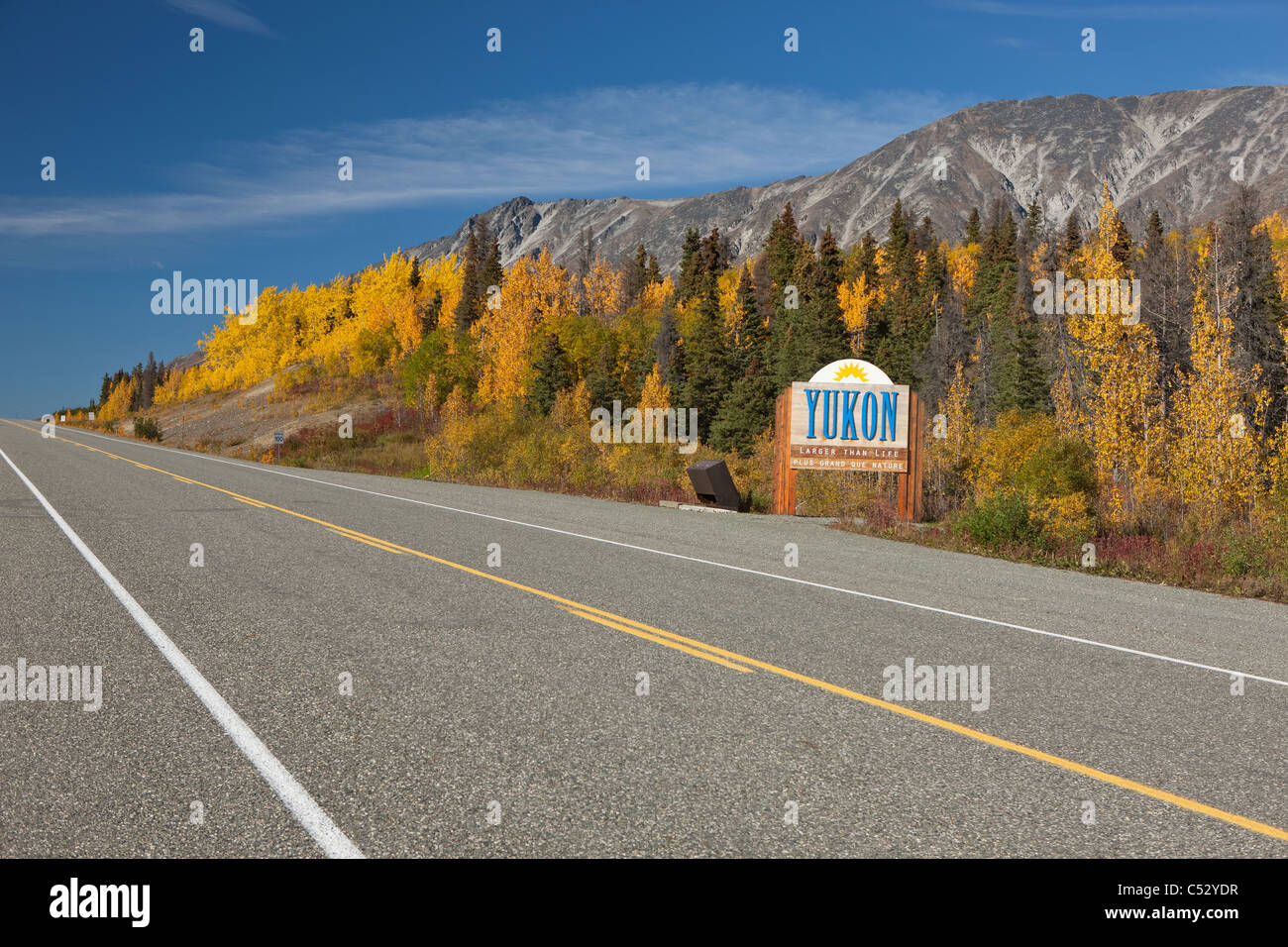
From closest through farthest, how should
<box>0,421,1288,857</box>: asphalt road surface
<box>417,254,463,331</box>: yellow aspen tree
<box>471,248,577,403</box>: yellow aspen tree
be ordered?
<box>0,421,1288,857</box>: asphalt road surface < <box>471,248,577,403</box>: yellow aspen tree < <box>417,254,463,331</box>: yellow aspen tree

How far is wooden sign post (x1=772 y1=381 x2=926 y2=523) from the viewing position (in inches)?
750

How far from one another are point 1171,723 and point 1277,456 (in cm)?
1221

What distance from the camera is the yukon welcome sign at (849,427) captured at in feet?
62.5

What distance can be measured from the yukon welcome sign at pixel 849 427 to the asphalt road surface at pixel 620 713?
26.8 ft

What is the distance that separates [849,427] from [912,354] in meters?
52.7

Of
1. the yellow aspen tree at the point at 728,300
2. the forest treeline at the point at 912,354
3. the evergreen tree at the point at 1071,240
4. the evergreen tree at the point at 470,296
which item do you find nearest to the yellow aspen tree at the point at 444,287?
the forest treeline at the point at 912,354

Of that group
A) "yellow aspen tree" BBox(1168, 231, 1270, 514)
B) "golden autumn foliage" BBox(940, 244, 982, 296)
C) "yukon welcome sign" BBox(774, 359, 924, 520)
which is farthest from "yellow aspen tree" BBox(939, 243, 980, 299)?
"yellow aspen tree" BBox(1168, 231, 1270, 514)

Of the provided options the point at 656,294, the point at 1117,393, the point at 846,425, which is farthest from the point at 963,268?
the point at 1117,393

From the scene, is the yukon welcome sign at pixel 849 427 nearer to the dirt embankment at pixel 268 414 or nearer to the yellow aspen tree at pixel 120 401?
the dirt embankment at pixel 268 414

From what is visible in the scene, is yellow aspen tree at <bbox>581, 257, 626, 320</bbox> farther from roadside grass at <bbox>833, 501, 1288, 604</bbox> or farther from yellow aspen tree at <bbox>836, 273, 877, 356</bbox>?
roadside grass at <bbox>833, 501, 1288, 604</bbox>

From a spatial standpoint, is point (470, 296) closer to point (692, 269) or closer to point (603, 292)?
point (603, 292)

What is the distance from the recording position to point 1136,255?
59875 millimetres

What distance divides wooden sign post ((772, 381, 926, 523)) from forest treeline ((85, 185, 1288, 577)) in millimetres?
2073
